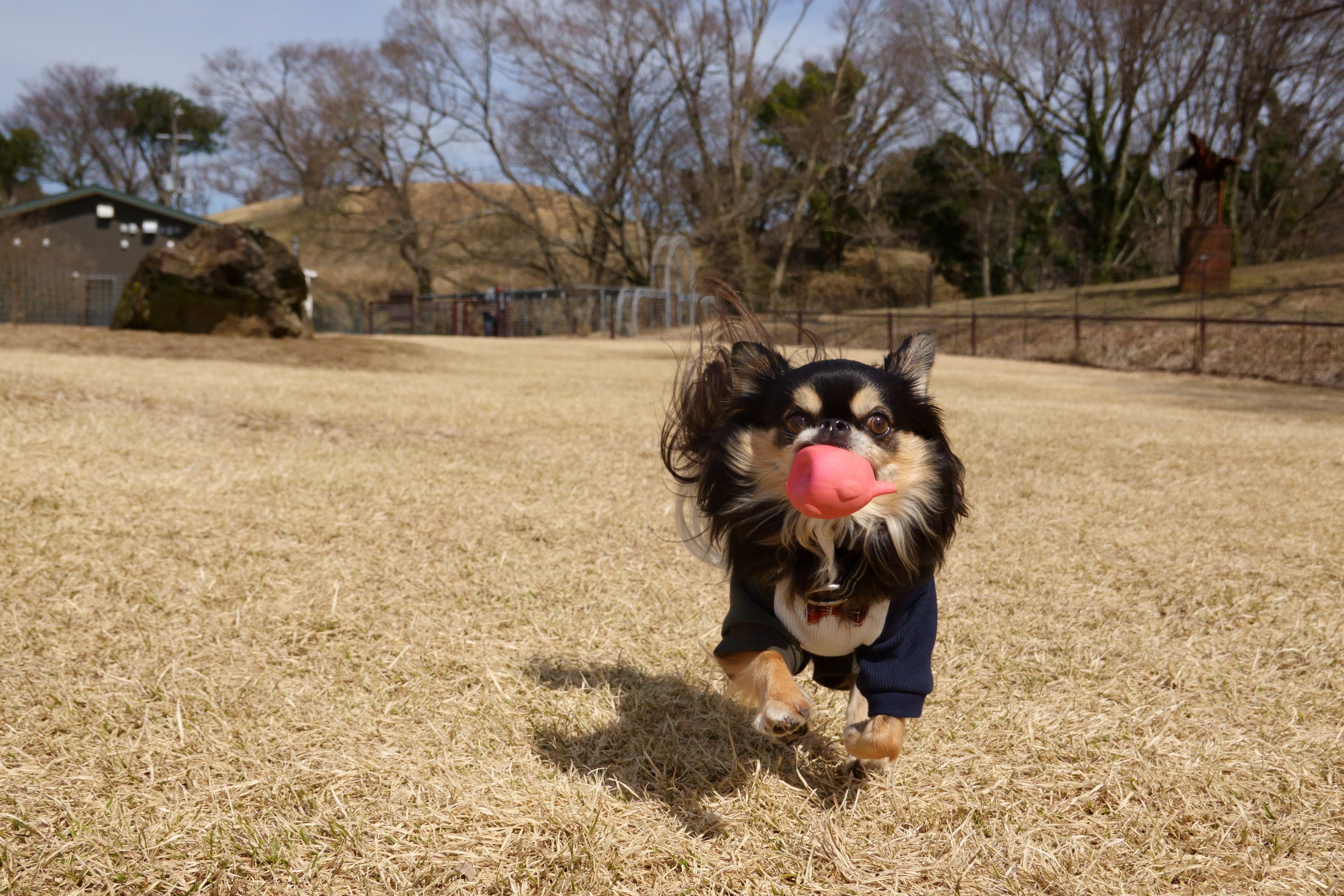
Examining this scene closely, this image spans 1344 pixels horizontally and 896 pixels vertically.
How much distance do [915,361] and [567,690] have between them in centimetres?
129

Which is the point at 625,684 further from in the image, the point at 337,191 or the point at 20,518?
the point at 337,191

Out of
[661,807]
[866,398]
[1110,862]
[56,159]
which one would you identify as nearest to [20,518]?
[661,807]

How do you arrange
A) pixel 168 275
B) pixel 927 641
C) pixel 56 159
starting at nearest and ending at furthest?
pixel 927 641 → pixel 168 275 → pixel 56 159

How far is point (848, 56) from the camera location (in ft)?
109

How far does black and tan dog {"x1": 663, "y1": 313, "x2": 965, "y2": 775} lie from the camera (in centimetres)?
195

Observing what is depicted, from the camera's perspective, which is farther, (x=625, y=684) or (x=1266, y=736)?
(x=625, y=684)

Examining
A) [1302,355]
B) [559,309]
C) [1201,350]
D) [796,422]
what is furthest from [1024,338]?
[796,422]

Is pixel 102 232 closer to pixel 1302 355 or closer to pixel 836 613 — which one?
pixel 1302 355

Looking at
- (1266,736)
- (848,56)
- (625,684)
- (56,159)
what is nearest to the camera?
(1266,736)

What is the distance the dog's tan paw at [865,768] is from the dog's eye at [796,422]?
2.63 ft

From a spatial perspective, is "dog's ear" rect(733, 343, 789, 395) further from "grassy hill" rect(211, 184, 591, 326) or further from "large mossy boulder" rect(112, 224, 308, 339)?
"grassy hill" rect(211, 184, 591, 326)

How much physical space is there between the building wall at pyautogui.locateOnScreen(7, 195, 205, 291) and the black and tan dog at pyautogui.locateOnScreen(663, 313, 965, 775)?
96.5 ft

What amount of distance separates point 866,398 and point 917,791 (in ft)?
3.01

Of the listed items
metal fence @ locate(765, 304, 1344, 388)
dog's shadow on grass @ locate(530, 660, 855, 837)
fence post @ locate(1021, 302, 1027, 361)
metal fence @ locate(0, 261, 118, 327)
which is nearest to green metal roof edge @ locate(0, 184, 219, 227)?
metal fence @ locate(0, 261, 118, 327)
